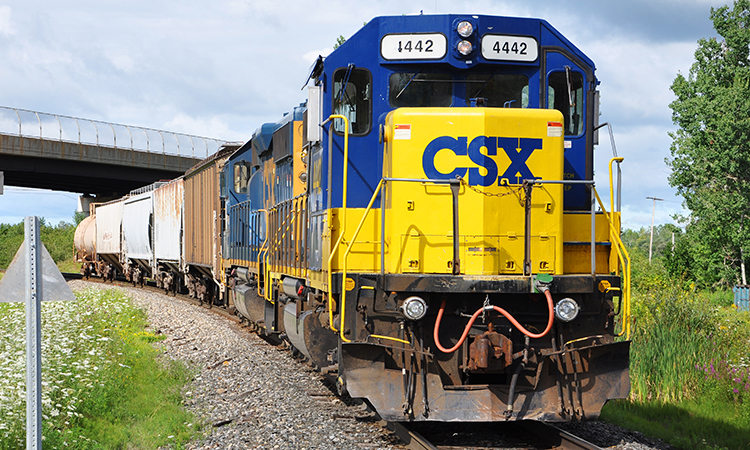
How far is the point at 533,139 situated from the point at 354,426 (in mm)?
3191

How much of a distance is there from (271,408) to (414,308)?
2.53 m

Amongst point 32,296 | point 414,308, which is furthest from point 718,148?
point 32,296

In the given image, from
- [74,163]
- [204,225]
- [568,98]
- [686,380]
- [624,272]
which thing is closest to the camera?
[624,272]

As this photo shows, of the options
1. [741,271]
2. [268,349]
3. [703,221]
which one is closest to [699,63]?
[703,221]

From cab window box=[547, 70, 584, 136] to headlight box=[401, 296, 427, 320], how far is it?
2379mm

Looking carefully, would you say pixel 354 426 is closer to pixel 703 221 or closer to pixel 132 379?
pixel 132 379

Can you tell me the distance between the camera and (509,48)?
21.6 ft

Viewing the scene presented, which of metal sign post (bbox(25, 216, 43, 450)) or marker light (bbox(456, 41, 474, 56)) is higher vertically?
marker light (bbox(456, 41, 474, 56))

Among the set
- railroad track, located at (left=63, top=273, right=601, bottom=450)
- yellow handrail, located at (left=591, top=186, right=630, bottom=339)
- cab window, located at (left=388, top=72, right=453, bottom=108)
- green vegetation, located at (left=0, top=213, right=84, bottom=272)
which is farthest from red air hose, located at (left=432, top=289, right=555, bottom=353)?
green vegetation, located at (left=0, top=213, right=84, bottom=272)

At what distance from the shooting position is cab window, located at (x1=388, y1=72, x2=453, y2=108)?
6.64 m

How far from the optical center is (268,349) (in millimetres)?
11930

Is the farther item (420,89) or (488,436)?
(420,89)

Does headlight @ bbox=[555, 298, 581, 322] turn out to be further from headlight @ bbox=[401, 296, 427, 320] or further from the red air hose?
headlight @ bbox=[401, 296, 427, 320]

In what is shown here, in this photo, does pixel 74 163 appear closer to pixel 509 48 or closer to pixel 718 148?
pixel 718 148
